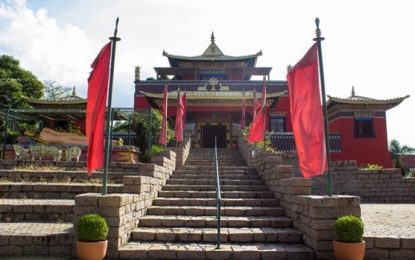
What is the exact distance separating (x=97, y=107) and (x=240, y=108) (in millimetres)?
16573

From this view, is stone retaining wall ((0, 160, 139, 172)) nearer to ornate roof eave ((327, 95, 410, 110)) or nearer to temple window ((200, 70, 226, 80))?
ornate roof eave ((327, 95, 410, 110))

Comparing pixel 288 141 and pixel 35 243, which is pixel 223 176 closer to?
pixel 35 243

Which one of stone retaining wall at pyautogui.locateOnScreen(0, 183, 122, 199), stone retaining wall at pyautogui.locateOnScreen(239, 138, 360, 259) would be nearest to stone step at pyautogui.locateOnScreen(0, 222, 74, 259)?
stone retaining wall at pyautogui.locateOnScreen(0, 183, 122, 199)

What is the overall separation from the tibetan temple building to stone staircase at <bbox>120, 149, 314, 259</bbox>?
30.5 feet

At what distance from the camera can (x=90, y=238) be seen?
5008 millimetres

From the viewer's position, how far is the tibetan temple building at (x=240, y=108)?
778 inches

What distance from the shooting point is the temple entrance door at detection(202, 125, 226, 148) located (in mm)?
22359

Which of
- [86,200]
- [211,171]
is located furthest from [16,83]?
[86,200]

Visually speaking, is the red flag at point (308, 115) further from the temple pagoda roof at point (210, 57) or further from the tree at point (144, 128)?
the temple pagoda roof at point (210, 57)

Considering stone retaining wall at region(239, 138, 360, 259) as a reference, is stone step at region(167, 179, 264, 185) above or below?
above

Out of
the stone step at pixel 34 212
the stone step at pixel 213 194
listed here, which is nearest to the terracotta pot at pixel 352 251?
the stone step at pixel 213 194

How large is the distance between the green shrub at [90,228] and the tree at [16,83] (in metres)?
28.0

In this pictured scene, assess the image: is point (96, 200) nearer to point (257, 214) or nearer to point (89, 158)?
point (89, 158)

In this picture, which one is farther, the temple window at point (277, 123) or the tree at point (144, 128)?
the temple window at point (277, 123)
